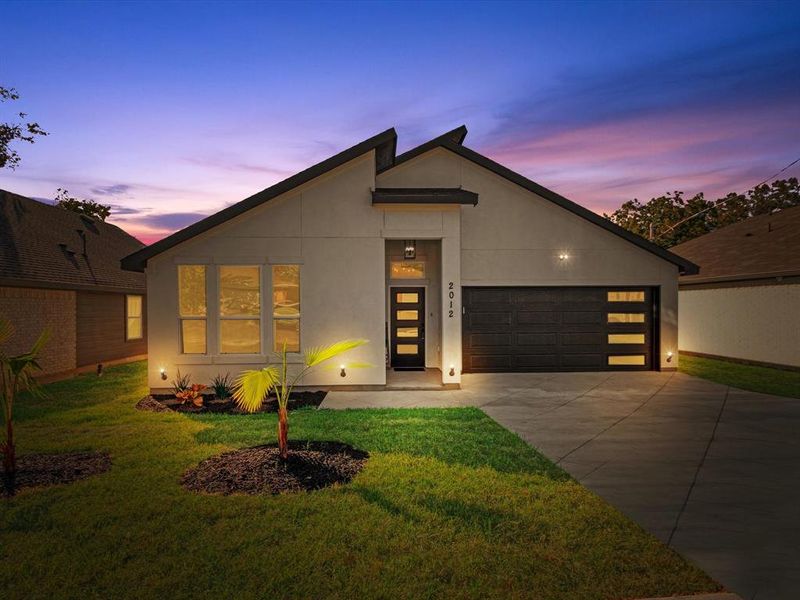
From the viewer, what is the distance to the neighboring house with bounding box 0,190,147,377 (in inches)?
520

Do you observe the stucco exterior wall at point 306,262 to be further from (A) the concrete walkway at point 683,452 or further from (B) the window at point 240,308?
(A) the concrete walkway at point 683,452

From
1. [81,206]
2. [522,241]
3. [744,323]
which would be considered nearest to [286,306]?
[522,241]

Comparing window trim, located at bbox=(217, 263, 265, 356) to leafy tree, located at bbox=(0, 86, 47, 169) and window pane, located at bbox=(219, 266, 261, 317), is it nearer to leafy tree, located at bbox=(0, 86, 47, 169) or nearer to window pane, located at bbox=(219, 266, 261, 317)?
window pane, located at bbox=(219, 266, 261, 317)

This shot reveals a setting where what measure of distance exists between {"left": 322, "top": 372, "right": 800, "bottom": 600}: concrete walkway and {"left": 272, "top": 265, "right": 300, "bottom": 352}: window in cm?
171

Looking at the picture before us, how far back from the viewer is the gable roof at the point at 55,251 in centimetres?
1335

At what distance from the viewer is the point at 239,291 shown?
37.0 ft

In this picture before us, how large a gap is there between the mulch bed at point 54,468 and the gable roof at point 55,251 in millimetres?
8144

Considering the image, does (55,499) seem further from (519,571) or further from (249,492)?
(519,571)

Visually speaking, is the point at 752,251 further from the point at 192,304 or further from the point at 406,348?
the point at 192,304

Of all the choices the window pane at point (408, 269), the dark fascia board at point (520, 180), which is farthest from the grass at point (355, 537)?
the dark fascia board at point (520, 180)

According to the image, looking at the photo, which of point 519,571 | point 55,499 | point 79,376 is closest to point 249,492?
point 55,499

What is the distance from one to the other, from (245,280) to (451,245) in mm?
4695

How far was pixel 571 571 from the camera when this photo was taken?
3461 mm

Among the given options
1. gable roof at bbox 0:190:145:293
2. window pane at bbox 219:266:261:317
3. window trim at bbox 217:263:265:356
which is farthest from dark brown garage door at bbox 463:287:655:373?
gable roof at bbox 0:190:145:293
